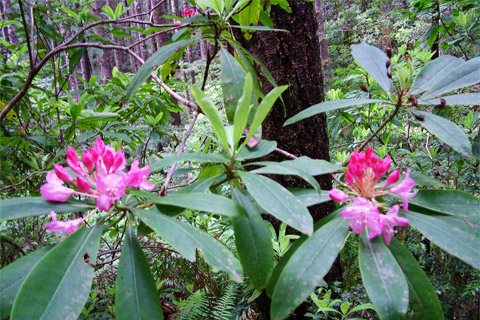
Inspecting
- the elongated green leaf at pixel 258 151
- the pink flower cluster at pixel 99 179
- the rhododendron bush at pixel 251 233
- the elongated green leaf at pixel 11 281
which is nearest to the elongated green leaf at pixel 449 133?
the rhododendron bush at pixel 251 233

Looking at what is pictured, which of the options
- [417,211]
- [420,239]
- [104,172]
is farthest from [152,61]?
[420,239]

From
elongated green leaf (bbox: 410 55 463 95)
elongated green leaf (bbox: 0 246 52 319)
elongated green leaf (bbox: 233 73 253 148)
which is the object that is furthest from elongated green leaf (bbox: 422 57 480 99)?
elongated green leaf (bbox: 0 246 52 319)

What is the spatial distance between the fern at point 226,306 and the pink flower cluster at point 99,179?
1354mm

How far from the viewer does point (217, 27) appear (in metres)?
1.00

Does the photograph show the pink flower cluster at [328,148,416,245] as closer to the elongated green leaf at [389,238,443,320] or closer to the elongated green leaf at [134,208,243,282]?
the elongated green leaf at [389,238,443,320]

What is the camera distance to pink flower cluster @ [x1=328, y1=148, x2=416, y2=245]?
0.62 meters

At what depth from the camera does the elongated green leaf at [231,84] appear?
0.86 m

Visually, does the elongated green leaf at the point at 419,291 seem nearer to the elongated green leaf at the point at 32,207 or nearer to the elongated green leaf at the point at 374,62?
the elongated green leaf at the point at 374,62

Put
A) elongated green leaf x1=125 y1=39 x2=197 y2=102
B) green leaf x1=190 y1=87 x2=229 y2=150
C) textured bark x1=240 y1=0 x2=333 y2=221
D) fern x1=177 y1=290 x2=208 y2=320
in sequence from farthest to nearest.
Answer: fern x1=177 y1=290 x2=208 y2=320 < textured bark x1=240 y1=0 x2=333 y2=221 < elongated green leaf x1=125 y1=39 x2=197 y2=102 < green leaf x1=190 y1=87 x2=229 y2=150

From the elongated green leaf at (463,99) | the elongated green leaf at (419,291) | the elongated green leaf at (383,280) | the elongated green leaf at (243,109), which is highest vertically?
the elongated green leaf at (243,109)

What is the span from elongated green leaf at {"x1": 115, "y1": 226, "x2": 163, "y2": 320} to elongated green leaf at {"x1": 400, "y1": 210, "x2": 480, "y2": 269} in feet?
1.80

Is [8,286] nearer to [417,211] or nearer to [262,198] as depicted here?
[262,198]

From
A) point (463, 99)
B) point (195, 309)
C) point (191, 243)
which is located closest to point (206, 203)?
point (191, 243)

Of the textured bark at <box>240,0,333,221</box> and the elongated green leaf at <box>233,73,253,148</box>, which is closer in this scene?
the elongated green leaf at <box>233,73,253,148</box>
